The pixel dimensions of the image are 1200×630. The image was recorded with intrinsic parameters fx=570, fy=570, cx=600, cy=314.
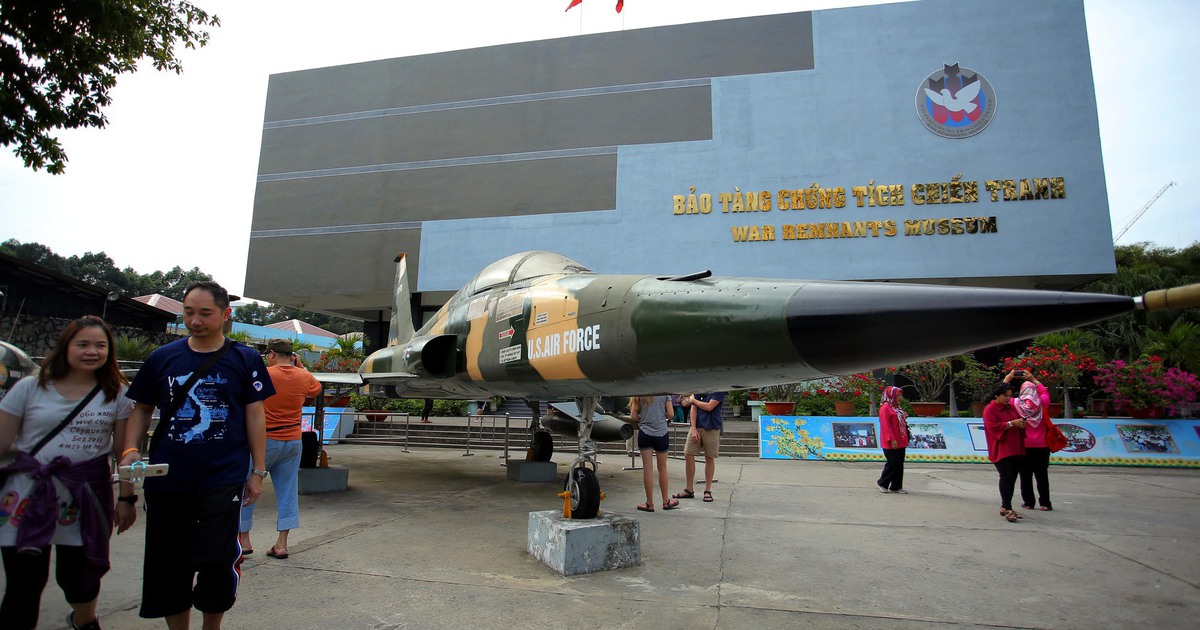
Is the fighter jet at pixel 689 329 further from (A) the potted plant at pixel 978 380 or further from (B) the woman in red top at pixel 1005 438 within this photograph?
(A) the potted plant at pixel 978 380

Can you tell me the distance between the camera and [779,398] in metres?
17.6

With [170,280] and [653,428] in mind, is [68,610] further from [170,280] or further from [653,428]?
[170,280]

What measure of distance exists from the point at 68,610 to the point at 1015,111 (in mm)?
22615

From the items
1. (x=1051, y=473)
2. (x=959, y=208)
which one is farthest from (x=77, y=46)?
(x=959, y=208)

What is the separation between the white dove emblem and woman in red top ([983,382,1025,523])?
14705 mm

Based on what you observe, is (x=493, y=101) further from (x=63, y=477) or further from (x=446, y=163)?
(x=63, y=477)

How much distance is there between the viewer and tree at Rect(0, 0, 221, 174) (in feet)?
26.0

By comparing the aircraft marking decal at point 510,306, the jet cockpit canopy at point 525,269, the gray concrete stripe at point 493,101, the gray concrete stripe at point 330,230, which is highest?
the gray concrete stripe at point 493,101

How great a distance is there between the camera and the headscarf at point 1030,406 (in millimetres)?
6344

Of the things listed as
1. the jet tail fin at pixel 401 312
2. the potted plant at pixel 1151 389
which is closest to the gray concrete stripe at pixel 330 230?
the jet tail fin at pixel 401 312

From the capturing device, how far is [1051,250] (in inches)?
654

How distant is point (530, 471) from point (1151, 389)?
40.5 feet

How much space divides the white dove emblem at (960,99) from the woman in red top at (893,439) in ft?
46.8

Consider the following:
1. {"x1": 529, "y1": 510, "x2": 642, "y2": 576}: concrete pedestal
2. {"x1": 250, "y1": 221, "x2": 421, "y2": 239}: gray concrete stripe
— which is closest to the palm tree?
{"x1": 529, "y1": 510, "x2": 642, "y2": 576}: concrete pedestal
